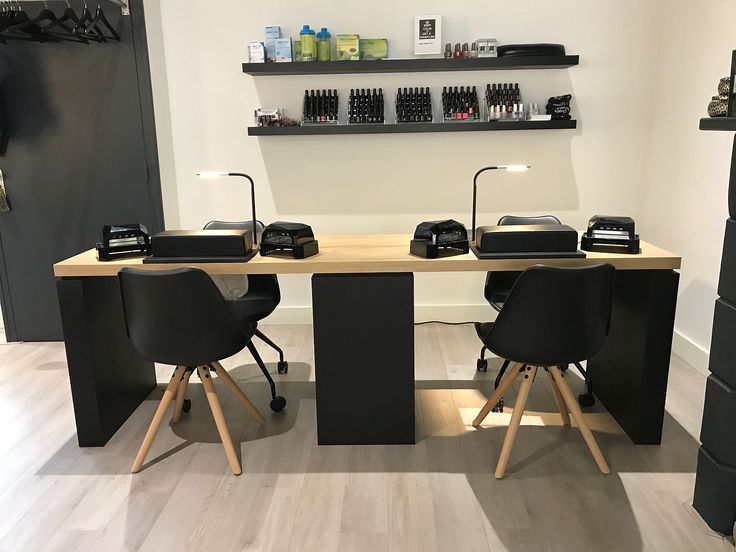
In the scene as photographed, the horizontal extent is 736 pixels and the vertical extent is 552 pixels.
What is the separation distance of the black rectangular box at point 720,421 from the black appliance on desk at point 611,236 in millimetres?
694

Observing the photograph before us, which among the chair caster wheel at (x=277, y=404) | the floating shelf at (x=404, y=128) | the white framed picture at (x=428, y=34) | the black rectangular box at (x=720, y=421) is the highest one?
the white framed picture at (x=428, y=34)

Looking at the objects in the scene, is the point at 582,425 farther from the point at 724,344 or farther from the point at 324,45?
the point at 324,45

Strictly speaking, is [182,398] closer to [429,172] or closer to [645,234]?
[429,172]

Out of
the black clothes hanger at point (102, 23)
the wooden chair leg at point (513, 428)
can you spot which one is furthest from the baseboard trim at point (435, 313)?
the black clothes hanger at point (102, 23)

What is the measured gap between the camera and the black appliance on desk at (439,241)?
2.57 meters

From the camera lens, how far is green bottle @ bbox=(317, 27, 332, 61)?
392 cm

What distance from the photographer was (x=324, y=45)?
3.93 meters

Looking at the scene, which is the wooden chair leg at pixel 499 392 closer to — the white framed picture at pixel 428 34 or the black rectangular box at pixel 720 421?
the black rectangular box at pixel 720 421

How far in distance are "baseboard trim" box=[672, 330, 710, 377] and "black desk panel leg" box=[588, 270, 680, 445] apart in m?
0.90

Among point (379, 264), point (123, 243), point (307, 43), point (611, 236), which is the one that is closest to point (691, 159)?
point (611, 236)

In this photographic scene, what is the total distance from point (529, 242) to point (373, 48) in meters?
2.06

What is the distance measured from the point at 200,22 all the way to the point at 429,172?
1.88m

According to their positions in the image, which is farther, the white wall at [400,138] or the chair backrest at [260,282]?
the white wall at [400,138]

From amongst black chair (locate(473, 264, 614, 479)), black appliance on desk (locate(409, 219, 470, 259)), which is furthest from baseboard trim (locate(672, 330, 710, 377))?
black appliance on desk (locate(409, 219, 470, 259))
